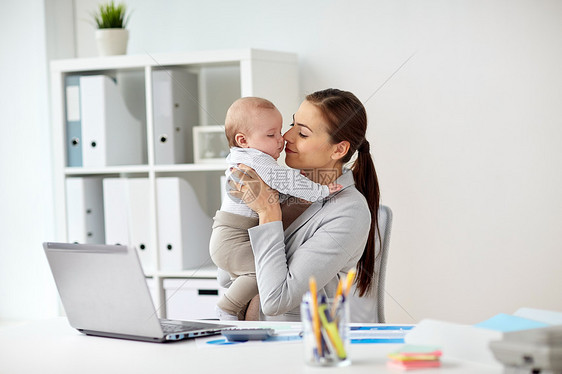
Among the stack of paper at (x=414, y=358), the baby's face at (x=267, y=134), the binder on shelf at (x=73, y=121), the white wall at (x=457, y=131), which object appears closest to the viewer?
the stack of paper at (x=414, y=358)

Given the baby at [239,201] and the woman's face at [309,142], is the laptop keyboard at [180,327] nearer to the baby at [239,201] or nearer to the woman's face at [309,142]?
the baby at [239,201]

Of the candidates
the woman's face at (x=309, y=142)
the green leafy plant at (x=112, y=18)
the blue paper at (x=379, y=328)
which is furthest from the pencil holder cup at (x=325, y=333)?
the green leafy plant at (x=112, y=18)

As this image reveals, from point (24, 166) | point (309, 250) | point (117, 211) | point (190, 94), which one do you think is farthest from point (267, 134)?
point (24, 166)

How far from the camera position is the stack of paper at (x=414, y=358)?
112cm

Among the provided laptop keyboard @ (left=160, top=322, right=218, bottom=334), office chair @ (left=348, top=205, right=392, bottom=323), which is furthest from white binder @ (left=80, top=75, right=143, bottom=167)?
laptop keyboard @ (left=160, top=322, right=218, bottom=334)

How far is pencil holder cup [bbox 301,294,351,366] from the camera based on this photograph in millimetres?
1129

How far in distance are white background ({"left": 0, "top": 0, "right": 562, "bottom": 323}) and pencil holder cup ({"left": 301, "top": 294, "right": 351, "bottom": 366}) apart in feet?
5.91

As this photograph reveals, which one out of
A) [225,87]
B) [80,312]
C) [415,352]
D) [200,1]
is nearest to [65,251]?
[80,312]

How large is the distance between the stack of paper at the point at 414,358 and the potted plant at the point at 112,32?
86.9 inches

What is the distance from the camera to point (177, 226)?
9.26ft

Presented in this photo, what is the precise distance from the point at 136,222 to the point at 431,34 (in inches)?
56.6

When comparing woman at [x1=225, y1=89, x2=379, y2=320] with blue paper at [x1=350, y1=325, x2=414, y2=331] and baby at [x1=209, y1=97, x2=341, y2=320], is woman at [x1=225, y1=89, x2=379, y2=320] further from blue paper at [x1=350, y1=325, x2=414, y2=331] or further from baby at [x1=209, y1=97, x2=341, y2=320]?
blue paper at [x1=350, y1=325, x2=414, y2=331]

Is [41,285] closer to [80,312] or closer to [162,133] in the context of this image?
[162,133]

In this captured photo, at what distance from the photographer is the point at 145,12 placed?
3.19m
